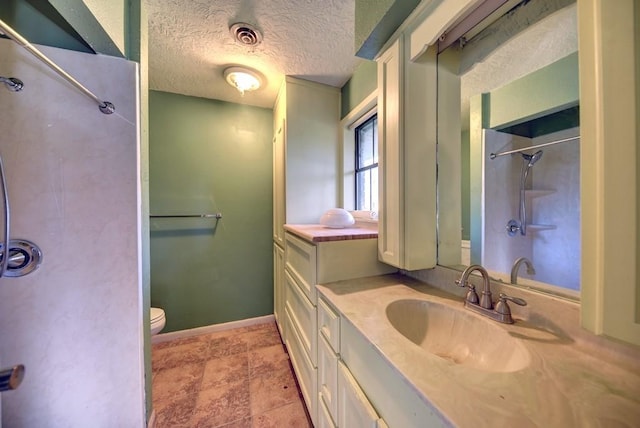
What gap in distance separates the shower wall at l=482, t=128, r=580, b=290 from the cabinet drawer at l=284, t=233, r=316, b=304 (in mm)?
760

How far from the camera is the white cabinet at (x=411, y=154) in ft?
3.07

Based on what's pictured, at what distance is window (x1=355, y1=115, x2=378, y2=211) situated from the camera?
5.42 ft

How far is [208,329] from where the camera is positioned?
6.60 feet

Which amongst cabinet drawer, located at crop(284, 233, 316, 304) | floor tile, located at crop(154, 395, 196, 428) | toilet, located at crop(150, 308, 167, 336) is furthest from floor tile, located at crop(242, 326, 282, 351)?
cabinet drawer, located at crop(284, 233, 316, 304)

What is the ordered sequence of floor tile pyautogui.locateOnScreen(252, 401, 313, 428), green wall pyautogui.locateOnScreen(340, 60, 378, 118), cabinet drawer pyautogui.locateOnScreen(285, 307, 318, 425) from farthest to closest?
green wall pyautogui.locateOnScreen(340, 60, 378, 118) < floor tile pyautogui.locateOnScreen(252, 401, 313, 428) < cabinet drawer pyautogui.locateOnScreen(285, 307, 318, 425)

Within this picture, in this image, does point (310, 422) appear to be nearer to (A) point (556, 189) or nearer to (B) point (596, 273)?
(B) point (596, 273)

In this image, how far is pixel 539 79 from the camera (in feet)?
2.52

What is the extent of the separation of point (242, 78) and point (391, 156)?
1356 millimetres

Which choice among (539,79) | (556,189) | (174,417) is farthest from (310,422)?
(539,79)

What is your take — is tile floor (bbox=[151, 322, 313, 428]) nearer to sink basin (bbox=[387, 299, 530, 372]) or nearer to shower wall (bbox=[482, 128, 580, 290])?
sink basin (bbox=[387, 299, 530, 372])

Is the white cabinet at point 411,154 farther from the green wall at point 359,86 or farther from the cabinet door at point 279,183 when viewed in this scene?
the cabinet door at point 279,183

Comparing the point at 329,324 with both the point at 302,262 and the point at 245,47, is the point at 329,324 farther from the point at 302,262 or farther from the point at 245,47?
the point at 245,47

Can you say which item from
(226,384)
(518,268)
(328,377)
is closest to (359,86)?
(518,268)

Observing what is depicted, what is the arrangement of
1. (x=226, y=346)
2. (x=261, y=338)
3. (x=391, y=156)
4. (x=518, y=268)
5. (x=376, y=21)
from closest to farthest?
(x=518, y=268) < (x=376, y=21) < (x=391, y=156) < (x=226, y=346) < (x=261, y=338)
